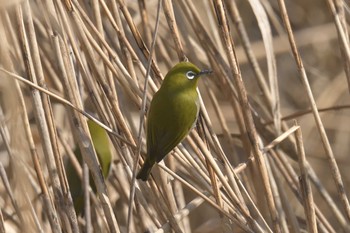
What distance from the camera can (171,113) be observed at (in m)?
2.19

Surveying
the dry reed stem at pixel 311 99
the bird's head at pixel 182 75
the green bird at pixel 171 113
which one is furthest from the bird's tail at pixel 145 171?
the dry reed stem at pixel 311 99

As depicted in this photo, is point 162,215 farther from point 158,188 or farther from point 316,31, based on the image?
point 316,31

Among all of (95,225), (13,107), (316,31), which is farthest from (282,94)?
(13,107)

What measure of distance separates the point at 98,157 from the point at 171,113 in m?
0.41

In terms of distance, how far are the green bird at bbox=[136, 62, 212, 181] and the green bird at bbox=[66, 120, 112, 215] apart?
0.34m

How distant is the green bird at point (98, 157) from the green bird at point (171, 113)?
336mm

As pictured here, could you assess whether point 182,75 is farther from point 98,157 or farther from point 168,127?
point 98,157

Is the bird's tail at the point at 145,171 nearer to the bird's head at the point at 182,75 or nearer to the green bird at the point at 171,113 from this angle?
the green bird at the point at 171,113

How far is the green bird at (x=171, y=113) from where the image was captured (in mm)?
2115

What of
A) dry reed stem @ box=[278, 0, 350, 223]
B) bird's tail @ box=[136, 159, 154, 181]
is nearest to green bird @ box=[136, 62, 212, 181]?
bird's tail @ box=[136, 159, 154, 181]

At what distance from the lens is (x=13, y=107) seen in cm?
154

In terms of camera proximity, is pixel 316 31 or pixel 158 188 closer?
pixel 158 188

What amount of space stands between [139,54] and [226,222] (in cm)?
54

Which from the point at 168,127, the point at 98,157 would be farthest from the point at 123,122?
the point at 98,157
